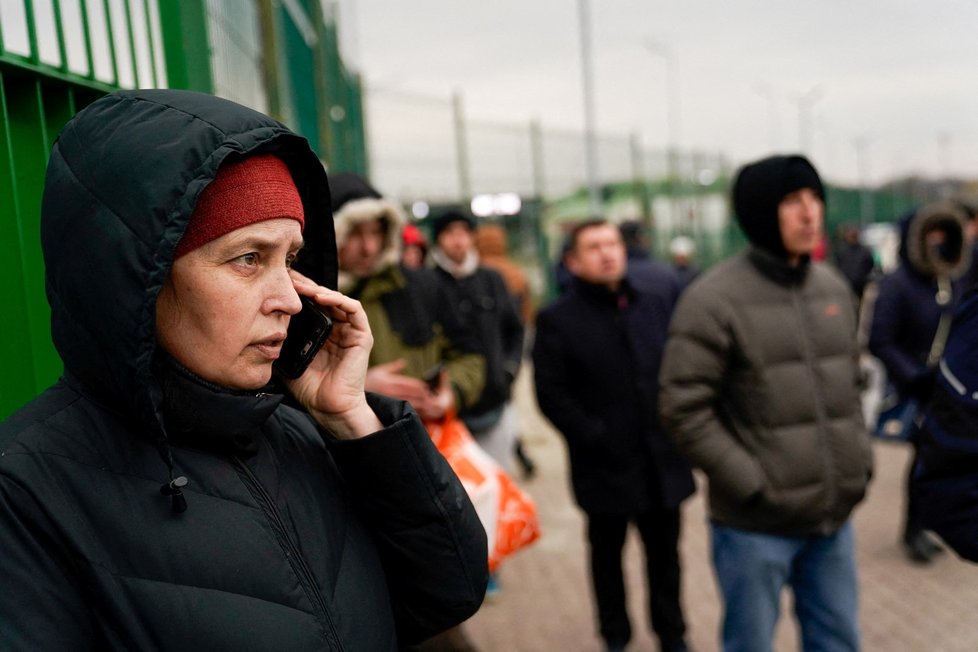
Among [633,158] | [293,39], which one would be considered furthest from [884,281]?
[633,158]

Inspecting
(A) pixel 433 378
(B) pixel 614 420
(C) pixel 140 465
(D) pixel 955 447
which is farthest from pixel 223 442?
(B) pixel 614 420

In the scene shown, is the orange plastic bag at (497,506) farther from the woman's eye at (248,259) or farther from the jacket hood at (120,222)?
the jacket hood at (120,222)

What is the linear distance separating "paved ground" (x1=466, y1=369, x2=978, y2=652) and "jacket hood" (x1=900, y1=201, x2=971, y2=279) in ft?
5.78

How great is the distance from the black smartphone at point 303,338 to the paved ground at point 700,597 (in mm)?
3245

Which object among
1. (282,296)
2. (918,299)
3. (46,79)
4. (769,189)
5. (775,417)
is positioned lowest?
(775,417)

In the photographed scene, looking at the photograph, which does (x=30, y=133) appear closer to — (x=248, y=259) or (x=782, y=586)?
(x=248, y=259)

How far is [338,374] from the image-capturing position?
1.68 meters

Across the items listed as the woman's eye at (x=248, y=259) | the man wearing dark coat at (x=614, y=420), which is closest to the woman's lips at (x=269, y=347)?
the woman's eye at (x=248, y=259)

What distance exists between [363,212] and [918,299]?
11.5 ft

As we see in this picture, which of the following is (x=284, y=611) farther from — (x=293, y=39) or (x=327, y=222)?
(x=293, y=39)

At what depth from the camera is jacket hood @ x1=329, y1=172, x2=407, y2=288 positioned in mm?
3447

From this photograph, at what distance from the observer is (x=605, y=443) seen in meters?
4.23

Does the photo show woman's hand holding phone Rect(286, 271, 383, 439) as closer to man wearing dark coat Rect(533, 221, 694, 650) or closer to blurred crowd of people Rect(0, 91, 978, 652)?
blurred crowd of people Rect(0, 91, 978, 652)

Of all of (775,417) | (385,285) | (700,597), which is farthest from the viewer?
(700,597)
